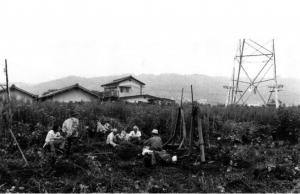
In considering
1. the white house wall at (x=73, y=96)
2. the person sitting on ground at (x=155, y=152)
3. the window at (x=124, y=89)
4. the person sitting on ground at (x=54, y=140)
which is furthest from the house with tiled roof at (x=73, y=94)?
the person sitting on ground at (x=155, y=152)

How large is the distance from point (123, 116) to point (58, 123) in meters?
3.19

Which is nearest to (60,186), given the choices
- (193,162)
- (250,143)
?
(193,162)

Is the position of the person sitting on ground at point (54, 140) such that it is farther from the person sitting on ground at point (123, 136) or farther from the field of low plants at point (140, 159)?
the person sitting on ground at point (123, 136)

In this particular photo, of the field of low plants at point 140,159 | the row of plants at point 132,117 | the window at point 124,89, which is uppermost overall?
the window at point 124,89

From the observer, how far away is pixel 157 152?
10.3m

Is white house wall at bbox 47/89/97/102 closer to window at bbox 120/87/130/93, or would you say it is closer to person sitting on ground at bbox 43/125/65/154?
window at bbox 120/87/130/93

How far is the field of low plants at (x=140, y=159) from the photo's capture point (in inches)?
336

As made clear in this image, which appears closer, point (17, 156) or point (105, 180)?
point (105, 180)

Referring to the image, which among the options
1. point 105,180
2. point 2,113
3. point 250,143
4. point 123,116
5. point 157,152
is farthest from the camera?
point 123,116

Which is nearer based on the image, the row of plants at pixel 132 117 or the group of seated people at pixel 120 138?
the group of seated people at pixel 120 138

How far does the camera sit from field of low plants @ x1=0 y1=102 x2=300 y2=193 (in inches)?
336

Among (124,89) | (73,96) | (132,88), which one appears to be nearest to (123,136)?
(73,96)

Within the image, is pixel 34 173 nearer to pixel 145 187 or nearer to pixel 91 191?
pixel 91 191

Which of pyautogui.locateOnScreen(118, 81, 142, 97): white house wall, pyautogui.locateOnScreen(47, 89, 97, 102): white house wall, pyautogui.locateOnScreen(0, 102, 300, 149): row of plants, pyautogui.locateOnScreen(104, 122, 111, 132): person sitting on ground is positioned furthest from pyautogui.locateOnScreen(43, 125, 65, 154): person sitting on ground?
pyautogui.locateOnScreen(118, 81, 142, 97): white house wall
